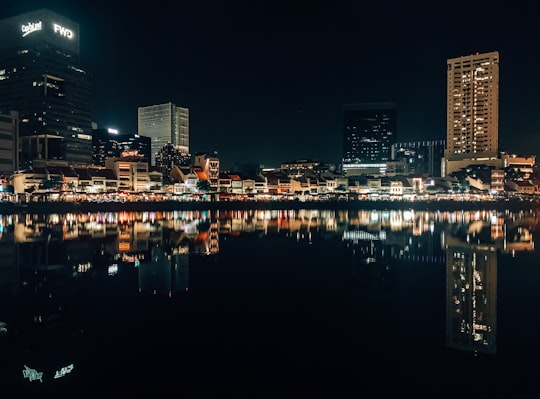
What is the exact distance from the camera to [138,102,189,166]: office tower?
156 meters

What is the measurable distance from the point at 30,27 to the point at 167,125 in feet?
201

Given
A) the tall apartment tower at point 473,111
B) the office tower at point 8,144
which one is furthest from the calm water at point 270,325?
the tall apartment tower at point 473,111

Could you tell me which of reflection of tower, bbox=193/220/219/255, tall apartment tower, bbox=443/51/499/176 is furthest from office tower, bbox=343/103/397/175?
reflection of tower, bbox=193/220/219/255

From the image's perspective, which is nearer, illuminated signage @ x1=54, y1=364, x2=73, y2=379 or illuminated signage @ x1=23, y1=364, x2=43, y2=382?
illuminated signage @ x1=23, y1=364, x2=43, y2=382

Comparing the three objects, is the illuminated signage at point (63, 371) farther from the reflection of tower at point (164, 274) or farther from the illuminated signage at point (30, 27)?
the illuminated signage at point (30, 27)

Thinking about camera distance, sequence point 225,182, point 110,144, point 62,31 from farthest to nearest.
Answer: point 110,144
point 62,31
point 225,182

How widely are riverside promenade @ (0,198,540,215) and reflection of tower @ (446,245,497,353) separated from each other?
45.6 metres

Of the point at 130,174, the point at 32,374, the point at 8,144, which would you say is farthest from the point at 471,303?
the point at 8,144

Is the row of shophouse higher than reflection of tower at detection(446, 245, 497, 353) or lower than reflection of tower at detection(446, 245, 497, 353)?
higher

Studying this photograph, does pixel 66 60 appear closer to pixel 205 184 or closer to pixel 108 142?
pixel 108 142

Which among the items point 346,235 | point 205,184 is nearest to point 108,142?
point 205,184

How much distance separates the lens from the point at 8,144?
2857 inches

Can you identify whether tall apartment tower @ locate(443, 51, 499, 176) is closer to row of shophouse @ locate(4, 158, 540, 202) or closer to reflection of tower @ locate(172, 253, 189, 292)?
row of shophouse @ locate(4, 158, 540, 202)

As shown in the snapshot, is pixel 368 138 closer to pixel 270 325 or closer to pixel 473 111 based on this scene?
pixel 473 111
